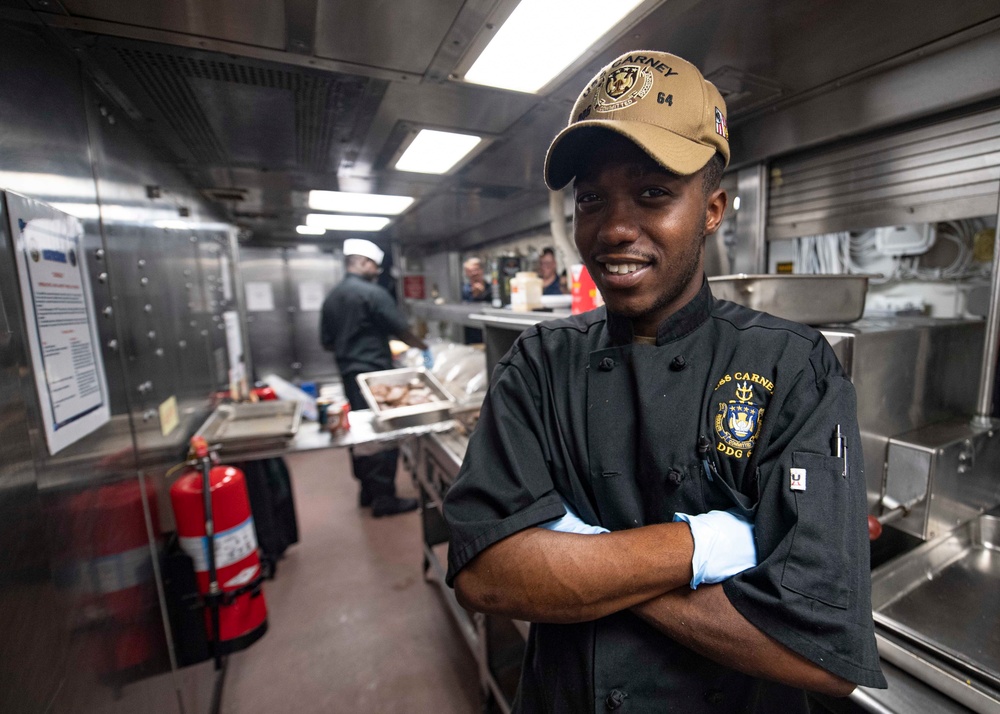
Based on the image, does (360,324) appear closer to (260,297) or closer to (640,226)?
(640,226)

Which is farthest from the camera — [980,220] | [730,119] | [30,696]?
[980,220]

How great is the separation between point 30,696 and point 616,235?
4.57 ft

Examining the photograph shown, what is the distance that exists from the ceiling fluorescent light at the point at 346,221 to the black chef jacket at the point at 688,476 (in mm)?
3385

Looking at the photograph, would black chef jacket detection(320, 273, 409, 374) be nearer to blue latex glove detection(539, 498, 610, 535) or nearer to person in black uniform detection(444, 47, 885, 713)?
person in black uniform detection(444, 47, 885, 713)

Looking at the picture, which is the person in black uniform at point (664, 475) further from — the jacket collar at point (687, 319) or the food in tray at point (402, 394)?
the food in tray at point (402, 394)

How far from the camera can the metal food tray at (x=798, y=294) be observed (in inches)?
44.6

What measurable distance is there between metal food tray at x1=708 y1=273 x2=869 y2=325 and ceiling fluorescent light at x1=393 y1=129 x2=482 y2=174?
1.26 m

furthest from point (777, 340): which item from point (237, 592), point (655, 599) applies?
point (237, 592)

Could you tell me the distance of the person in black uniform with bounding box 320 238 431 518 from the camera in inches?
146

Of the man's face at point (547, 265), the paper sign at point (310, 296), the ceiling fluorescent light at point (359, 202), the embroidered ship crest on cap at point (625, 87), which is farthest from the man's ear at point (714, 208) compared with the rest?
the paper sign at point (310, 296)

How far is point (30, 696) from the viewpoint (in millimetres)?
876

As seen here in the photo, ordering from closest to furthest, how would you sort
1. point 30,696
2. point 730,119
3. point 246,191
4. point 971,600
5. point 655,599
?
point 655,599 → point 30,696 → point 971,600 → point 730,119 → point 246,191

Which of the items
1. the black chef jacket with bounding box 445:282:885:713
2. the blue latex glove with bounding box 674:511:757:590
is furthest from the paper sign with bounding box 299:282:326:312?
the blue latex glove with bounding box 674:511:757:590

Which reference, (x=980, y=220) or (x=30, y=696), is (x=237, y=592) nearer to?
(x=30, y=696)
